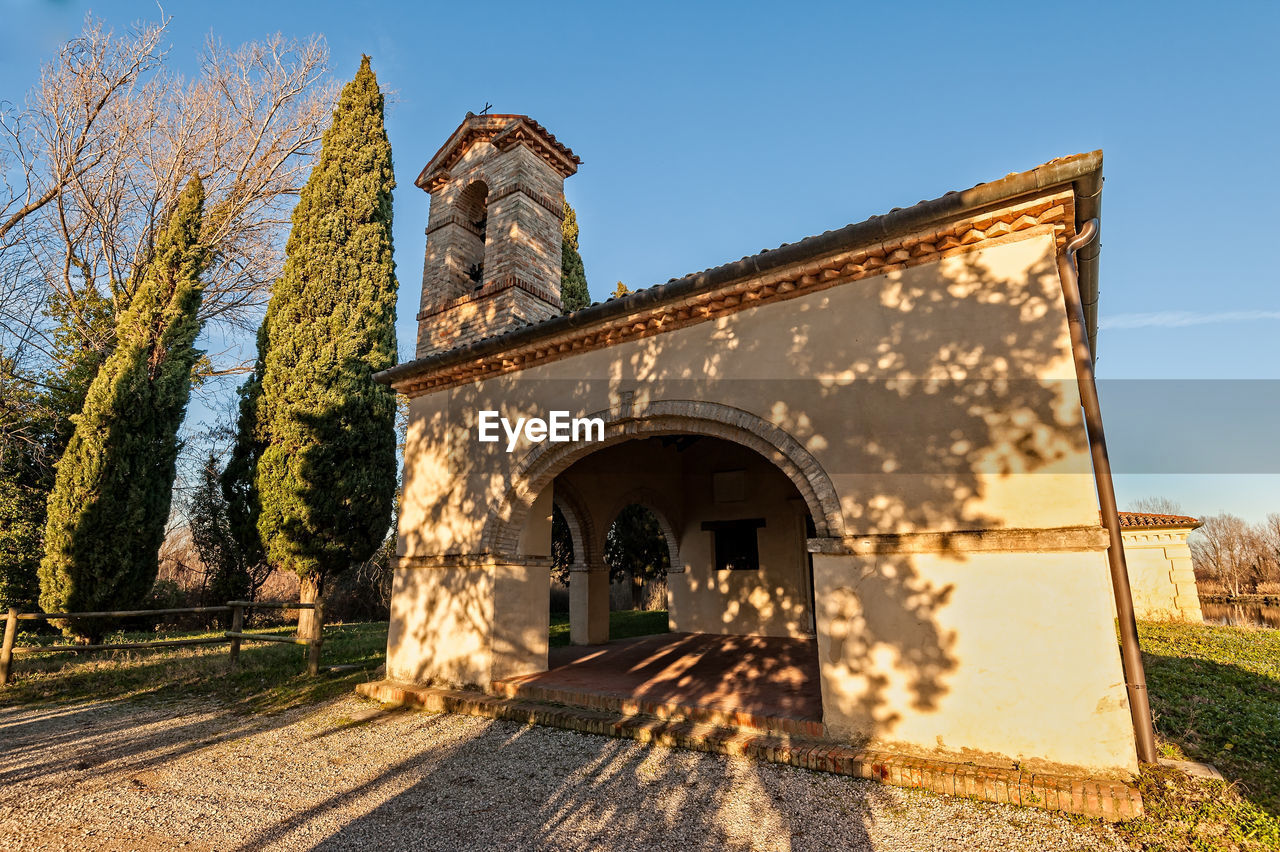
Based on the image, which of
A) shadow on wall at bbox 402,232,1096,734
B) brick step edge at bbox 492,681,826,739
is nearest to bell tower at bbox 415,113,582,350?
shadow on wall at bbox 402,232,1096,734

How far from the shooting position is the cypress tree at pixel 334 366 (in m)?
12.0

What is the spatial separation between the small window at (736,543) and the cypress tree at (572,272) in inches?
299

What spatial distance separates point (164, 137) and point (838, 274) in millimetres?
18458

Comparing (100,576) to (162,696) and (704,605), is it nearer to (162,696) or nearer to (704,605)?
(162,696)

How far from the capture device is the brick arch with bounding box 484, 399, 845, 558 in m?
4.89

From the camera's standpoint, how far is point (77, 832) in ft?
11.9

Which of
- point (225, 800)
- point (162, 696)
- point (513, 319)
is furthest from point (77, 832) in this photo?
point (513, 319)

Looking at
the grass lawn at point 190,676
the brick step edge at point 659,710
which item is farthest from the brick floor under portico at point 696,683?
the grass lawn at point 190,676

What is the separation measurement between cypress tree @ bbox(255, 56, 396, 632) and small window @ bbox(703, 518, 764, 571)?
7049 mm

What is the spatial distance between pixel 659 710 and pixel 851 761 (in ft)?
6.04

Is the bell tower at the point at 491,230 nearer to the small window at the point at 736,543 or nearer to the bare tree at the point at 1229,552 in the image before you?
the small window at the point at 736,543

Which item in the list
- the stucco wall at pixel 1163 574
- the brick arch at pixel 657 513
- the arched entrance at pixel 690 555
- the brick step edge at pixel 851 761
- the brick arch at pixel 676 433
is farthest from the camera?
the stucco wall at pixel 1163 574

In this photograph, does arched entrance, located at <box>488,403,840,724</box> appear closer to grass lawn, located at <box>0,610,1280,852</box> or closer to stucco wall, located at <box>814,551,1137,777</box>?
grass lawn, located at <box>0,610,1280,852</box>

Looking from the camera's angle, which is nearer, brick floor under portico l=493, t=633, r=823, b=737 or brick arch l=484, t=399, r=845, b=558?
brick arch l=484, t=399, r=845, b=558
